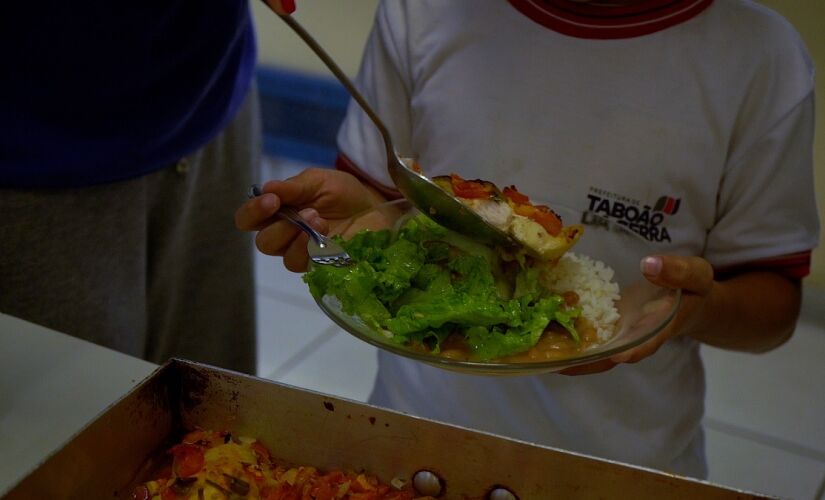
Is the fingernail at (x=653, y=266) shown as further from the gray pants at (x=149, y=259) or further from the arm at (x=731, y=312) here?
the gray pants at (x=149, y=259)

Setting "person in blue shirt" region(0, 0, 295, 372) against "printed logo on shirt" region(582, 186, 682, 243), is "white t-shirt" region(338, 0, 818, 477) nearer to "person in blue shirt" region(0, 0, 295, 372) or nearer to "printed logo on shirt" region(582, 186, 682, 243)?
"printed logo on shirt" region(582, 186, 682, 243)

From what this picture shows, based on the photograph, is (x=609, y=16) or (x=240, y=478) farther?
(x=609, y=16)

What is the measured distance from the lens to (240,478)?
2.41 ft

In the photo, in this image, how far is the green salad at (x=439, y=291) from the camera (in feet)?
2.34

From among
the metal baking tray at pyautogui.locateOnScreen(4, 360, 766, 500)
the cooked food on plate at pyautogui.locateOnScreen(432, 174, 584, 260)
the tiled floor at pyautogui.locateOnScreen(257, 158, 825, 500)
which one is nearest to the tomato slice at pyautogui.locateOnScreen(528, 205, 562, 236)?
the cooked food on plate at pyautogui.locateOnScreen(432, 174, 584, 260)

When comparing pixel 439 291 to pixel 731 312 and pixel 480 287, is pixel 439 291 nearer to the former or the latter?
pixel 480 287

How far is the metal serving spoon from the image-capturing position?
77 cm

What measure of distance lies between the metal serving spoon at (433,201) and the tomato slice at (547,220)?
1.3 inches

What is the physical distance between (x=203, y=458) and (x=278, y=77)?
250 cm

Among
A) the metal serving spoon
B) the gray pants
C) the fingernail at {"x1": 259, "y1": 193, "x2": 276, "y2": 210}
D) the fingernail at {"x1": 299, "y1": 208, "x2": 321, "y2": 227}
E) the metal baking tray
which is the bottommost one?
the gray pants

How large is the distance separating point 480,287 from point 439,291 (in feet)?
0.13

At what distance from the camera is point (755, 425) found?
1.95m

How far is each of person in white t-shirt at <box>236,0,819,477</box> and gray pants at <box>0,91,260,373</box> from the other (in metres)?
0.42

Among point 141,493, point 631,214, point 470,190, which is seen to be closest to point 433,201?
point 470,190
